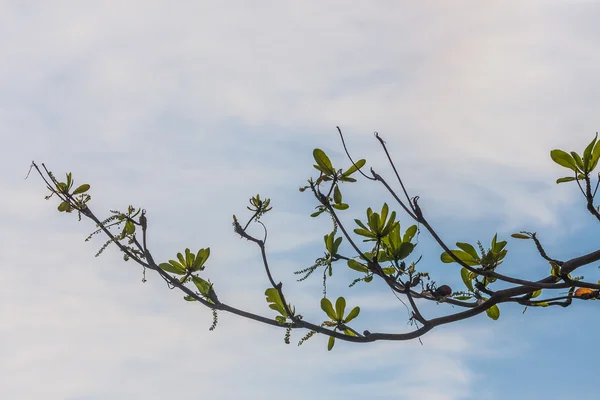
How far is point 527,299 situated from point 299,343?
3.58 ft

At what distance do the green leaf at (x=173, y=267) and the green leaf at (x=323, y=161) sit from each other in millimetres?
933

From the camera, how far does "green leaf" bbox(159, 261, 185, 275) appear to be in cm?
312

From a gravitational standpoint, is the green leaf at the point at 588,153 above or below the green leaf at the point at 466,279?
above

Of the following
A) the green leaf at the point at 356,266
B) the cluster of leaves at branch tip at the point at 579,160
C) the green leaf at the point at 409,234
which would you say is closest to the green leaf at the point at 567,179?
the cluster of leaves at branch tip at the point at 579,160

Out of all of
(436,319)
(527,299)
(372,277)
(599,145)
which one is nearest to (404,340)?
(436,319)

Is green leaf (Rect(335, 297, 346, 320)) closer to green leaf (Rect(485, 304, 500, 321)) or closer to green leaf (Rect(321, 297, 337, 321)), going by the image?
green leaf (Rect(321, 297, 337, 321))


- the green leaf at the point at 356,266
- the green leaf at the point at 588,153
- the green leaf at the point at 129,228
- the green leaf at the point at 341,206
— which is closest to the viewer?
the green leaf at the point at 588,153

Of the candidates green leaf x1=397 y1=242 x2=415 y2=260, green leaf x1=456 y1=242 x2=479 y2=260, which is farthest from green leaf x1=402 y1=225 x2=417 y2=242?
green leaf x1=456 y1=242 x2=479 y2=260

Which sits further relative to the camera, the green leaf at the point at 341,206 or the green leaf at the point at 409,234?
the green leaf at the point at 341,206

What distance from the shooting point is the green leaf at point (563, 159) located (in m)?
2.60

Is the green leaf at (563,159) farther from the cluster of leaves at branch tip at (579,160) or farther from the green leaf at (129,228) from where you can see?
the green leaf at (129,228)

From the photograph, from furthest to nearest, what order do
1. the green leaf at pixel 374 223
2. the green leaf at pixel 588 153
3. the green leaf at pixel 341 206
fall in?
the green leaf at pixel 341 206, the green leaf at pixel 374 223, the green leaf at pixel 588 153

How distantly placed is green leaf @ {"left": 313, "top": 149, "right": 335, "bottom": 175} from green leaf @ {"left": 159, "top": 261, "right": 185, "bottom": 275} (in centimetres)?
93

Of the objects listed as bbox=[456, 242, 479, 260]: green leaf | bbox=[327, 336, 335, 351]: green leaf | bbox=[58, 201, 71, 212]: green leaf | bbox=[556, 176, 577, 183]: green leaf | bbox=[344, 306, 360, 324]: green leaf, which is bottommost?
bbox=[327, 336, 335, 351]: green leaf
